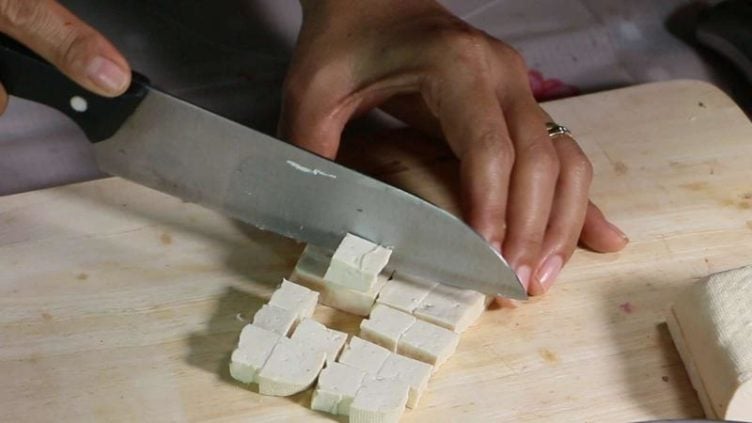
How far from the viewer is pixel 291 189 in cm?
121

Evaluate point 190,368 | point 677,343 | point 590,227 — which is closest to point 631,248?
point 590,227

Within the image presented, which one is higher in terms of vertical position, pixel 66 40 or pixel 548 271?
pixel 66 40

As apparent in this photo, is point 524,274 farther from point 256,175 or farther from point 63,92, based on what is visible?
point 63,92

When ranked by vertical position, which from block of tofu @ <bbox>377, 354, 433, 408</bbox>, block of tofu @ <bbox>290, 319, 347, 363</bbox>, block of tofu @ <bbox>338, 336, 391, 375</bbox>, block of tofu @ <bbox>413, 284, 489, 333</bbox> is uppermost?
block of tofu @ <bbox>290, 319, 347, 363</bbox>

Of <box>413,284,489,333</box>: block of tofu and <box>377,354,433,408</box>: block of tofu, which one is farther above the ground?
<box>377,354,433,408</box>: block of tofu

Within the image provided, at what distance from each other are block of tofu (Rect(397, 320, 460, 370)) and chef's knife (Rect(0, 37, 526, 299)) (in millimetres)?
74

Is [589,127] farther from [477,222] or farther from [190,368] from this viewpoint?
[190,368]

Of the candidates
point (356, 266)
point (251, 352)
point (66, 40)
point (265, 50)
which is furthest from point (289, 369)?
point (265, 50)

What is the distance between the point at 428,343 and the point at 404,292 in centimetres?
8

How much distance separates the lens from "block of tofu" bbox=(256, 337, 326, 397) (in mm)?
1088

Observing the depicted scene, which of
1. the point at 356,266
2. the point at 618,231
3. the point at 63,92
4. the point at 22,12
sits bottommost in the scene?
the point at 618,231

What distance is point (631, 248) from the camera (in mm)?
1304

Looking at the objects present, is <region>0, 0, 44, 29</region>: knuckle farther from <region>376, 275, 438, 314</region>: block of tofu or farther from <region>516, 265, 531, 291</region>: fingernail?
<region>516, 265, 531, 291</region>: fingernail

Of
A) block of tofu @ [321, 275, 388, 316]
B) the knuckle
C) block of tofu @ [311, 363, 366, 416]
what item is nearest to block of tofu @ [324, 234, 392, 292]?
block of tofu @ [321, 275, 388, 316]
